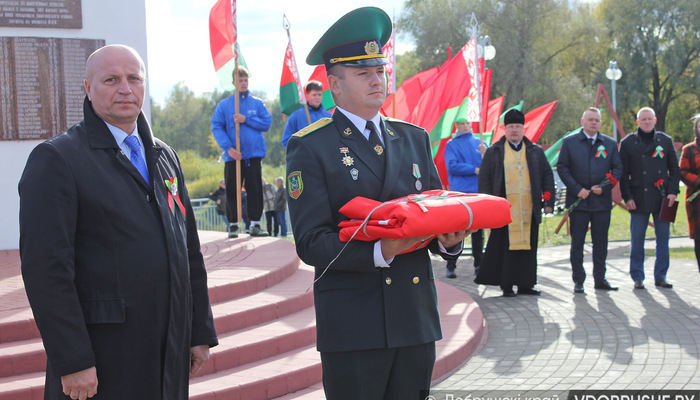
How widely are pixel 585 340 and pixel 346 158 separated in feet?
12.8

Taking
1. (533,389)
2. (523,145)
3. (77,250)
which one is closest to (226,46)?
(523,145)

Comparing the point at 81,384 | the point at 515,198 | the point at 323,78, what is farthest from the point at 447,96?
the point at 81,384

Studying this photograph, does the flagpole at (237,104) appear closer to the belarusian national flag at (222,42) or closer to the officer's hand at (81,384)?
the belarusian national flag at (222,42)

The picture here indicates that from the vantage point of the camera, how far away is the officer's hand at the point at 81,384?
201cm

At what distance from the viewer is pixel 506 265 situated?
7230mm

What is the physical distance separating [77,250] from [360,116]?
45.5 inches

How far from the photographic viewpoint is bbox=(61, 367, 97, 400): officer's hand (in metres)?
2.01

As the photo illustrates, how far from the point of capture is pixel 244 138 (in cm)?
789

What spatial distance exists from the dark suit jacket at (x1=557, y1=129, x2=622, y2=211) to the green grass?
11.0 ft

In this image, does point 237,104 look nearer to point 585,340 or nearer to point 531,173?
point 531,173

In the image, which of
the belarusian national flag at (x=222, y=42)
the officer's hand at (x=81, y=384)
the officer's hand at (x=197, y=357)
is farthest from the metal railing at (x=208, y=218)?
the officer's hand at (x=81, y=384)

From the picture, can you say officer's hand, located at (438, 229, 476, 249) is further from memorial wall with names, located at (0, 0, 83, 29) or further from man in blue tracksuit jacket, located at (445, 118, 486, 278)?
man in blue tracksuit jacket, located at (445, 118, 486, 278)

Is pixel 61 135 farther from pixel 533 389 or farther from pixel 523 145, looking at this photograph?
pixel 523 145

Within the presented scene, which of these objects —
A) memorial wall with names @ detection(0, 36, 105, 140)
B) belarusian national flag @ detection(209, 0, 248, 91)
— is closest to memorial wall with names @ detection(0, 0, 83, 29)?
memorial wall with names @ detection(0, 36, 105, 140)
